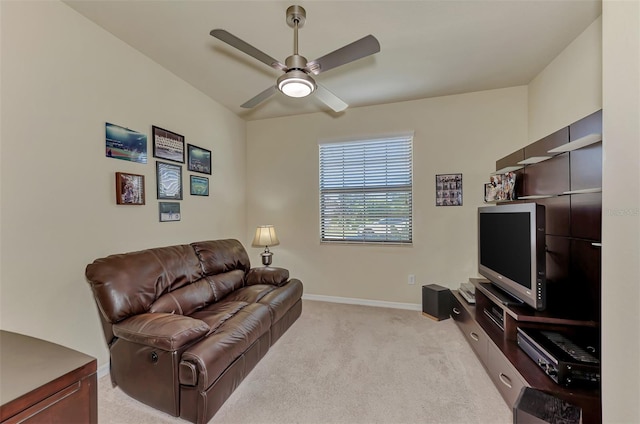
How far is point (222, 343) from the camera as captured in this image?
5.64 ft

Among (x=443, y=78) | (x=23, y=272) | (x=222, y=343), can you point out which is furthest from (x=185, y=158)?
(x=443, y=78)

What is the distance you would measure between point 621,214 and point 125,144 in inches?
124

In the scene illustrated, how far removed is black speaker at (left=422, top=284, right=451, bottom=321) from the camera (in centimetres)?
307

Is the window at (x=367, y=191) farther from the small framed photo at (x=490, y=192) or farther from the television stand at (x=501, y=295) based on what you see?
the television stand at (x=501, y=295)

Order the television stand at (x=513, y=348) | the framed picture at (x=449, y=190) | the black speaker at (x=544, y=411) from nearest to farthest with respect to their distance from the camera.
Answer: the black speaker at (x=544, y=411)
the television stand at (x=513, y=348)
the framed picture at (x=449, y=190)

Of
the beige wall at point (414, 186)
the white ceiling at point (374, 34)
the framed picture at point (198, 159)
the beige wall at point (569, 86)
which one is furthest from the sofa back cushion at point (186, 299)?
the beige wall at point (569, 86)

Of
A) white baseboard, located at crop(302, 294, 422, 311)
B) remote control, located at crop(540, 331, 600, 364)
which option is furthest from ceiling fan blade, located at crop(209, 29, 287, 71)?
white baseboard, located at crop(302, 294, 422, 311)

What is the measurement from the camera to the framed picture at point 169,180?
268 centimetres

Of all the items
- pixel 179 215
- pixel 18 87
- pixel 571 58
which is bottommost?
pixel 179 215

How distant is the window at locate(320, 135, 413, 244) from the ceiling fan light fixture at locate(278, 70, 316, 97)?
1968mm

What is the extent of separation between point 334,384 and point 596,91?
3.11 m

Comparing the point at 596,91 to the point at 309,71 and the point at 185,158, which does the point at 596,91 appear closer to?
the point at 309,71

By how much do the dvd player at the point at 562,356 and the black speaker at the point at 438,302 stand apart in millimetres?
1192

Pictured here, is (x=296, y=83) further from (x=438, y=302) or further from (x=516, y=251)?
(x=438, y=302)
